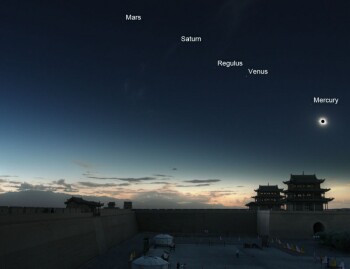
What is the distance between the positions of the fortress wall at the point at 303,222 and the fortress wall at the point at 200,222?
11.2 metres

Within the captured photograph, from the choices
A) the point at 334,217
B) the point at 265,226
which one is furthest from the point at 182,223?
the point at 334,217

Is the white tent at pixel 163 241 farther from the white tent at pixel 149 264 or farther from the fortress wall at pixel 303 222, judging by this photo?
the fortress wall at pixel 303 222

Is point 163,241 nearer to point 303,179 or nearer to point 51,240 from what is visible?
point 51,240

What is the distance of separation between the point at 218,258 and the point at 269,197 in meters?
66.7

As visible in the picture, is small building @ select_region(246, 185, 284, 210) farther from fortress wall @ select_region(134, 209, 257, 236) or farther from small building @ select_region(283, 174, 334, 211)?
fortress wall @ select_region(134, 209, 257, 236)

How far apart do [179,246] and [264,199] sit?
5678 centimetres

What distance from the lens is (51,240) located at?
33.3 metres

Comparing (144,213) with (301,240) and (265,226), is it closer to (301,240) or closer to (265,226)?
(265,226)

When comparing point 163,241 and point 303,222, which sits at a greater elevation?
point 303,222

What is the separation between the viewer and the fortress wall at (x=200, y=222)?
85812mm

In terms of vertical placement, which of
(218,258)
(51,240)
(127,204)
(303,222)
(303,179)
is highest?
(303,179)

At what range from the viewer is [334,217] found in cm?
7619

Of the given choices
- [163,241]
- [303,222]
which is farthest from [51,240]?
[303,222]

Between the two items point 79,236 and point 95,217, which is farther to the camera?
point 95,217
